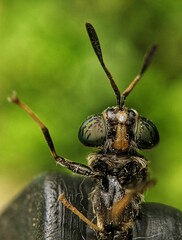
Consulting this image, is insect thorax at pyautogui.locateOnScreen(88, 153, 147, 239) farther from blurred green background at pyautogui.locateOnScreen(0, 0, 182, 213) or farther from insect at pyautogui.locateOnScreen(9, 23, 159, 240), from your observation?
blurred green background at pyautogui.locateOnScreen(0, 0, 182, 213)

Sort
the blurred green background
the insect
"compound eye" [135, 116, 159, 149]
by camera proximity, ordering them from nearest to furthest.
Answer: the insect < "compound eye" [135, 116, 159, 149] < the blurred green background

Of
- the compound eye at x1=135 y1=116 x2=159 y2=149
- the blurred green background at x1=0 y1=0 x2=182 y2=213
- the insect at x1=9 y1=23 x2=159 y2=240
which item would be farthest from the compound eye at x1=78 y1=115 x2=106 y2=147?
the blurred green background at x1=0 y1=0 x2=182 y2=213

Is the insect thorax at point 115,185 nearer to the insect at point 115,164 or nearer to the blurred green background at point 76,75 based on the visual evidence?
the insect at point 115,164

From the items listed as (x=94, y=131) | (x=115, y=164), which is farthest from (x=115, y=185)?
(x=94, y=131)

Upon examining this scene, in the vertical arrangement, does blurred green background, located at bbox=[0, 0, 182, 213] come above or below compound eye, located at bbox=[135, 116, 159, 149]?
above

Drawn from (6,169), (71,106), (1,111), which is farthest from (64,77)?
(6,169)

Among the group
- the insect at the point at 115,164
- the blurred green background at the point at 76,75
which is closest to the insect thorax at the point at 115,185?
the insect at the point at 115,164

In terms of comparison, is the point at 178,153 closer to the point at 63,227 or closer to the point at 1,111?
the point at 1,111
